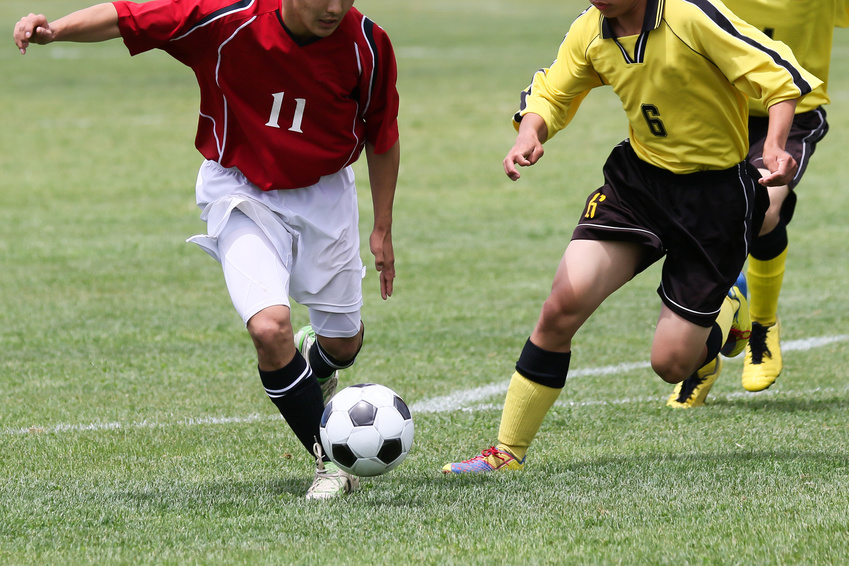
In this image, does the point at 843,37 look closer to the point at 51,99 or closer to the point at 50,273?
the point at 51,99

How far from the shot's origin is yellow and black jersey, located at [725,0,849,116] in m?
6.02

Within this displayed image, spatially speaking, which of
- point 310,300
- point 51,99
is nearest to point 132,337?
point 310,300

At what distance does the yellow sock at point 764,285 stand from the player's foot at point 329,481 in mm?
2912

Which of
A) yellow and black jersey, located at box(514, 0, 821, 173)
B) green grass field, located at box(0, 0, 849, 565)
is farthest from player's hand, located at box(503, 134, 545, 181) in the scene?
green grass field, located at box(0, 0, 849, 565)

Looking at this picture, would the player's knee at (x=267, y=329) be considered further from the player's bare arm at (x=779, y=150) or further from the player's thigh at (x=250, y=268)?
the player's bare arm at (x=779, y=150)

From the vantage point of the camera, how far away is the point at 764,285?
6609 millimetres

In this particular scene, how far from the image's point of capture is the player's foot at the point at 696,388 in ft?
20.2

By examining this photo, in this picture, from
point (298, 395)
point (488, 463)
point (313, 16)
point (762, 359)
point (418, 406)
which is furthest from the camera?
point (762, 359)

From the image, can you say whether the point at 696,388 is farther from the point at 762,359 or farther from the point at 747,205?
the point at 747,205

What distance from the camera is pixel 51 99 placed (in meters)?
23.1

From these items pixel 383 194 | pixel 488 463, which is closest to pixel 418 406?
pixel 488 463

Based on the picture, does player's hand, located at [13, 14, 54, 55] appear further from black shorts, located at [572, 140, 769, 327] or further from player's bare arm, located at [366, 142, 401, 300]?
black shorts, located at [572, 140, 769, 327]

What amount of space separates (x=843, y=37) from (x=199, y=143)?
103 ft

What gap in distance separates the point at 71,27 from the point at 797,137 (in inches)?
146
